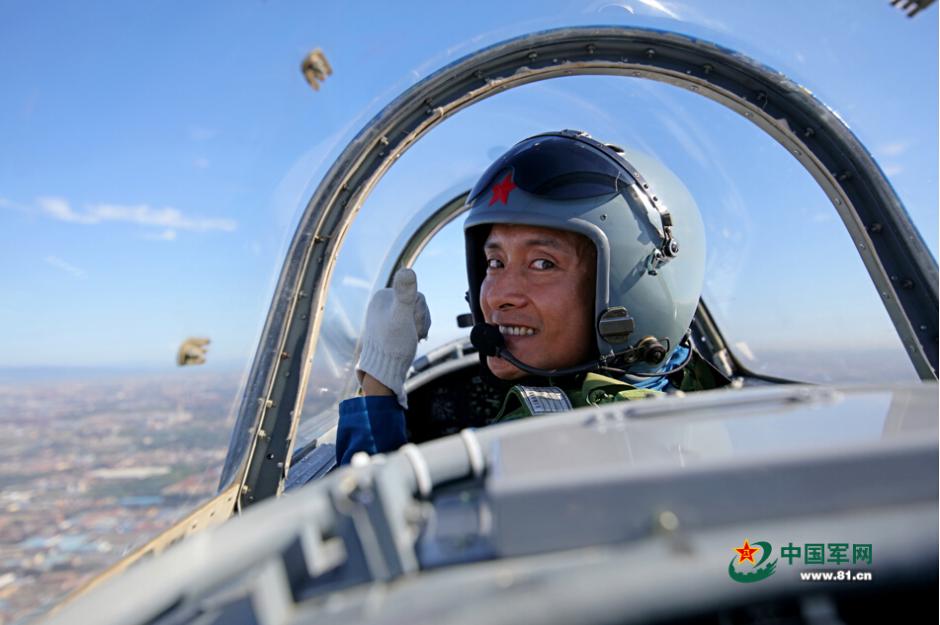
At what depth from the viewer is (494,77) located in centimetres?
194

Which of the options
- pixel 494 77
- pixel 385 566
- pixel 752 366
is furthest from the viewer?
pixel 752 366

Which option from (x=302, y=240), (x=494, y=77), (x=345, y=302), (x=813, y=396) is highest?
(x=494, y=77)

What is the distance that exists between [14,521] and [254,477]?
71 cm

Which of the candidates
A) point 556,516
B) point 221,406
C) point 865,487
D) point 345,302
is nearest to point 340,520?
point 556,516

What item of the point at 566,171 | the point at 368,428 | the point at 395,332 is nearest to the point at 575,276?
the point at 566,171

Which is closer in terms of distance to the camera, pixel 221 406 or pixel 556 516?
pixel 556 516

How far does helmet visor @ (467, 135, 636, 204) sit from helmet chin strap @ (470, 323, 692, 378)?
435 millimetres

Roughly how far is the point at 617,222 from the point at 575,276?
7.8 inches

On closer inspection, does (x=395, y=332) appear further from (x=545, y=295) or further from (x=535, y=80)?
(x=535, y=80)

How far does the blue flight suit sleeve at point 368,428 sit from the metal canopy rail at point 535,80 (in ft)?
0.49

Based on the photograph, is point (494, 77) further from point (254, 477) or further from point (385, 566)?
point (385, 566)

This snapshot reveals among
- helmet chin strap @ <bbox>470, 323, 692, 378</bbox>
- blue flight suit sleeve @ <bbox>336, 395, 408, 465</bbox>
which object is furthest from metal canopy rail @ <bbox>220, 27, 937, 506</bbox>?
helmet chin strap @ <bbox>470, 323, 692, 378</bbox>

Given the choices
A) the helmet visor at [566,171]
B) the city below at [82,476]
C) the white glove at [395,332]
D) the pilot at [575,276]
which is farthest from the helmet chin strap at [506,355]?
the city below at [82,476]

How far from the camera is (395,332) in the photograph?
6.06ft
